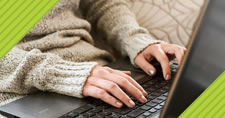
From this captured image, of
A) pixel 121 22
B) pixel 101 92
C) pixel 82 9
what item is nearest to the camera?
pixel 101 92

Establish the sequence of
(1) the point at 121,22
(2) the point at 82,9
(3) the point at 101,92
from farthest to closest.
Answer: (2) the point at 82,9 < (1) the point at 121,22 < (3) the point at 101,92

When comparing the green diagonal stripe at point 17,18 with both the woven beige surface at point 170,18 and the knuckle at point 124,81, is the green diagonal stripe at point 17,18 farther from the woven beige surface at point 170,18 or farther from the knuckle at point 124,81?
the woven beige surface at point 170,18

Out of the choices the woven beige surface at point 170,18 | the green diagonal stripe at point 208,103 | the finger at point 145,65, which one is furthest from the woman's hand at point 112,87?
the woven beige surface at point 170,18

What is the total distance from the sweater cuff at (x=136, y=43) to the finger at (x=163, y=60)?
42 millimetres

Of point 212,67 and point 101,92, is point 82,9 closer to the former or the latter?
point 101,92

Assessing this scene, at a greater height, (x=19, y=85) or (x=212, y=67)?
(x=212, y=67)

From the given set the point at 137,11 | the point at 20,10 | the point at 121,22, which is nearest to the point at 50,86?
the point at 20,10

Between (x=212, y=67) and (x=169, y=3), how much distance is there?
2.34ft

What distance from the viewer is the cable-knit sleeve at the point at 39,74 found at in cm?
68

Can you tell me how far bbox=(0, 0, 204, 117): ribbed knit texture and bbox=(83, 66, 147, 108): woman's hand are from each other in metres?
0.02

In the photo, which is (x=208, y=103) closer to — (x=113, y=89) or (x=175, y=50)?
(x=113, y=89)

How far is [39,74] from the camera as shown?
2.25 feet

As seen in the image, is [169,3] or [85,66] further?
[169,3]

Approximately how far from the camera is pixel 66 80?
2.27ft
